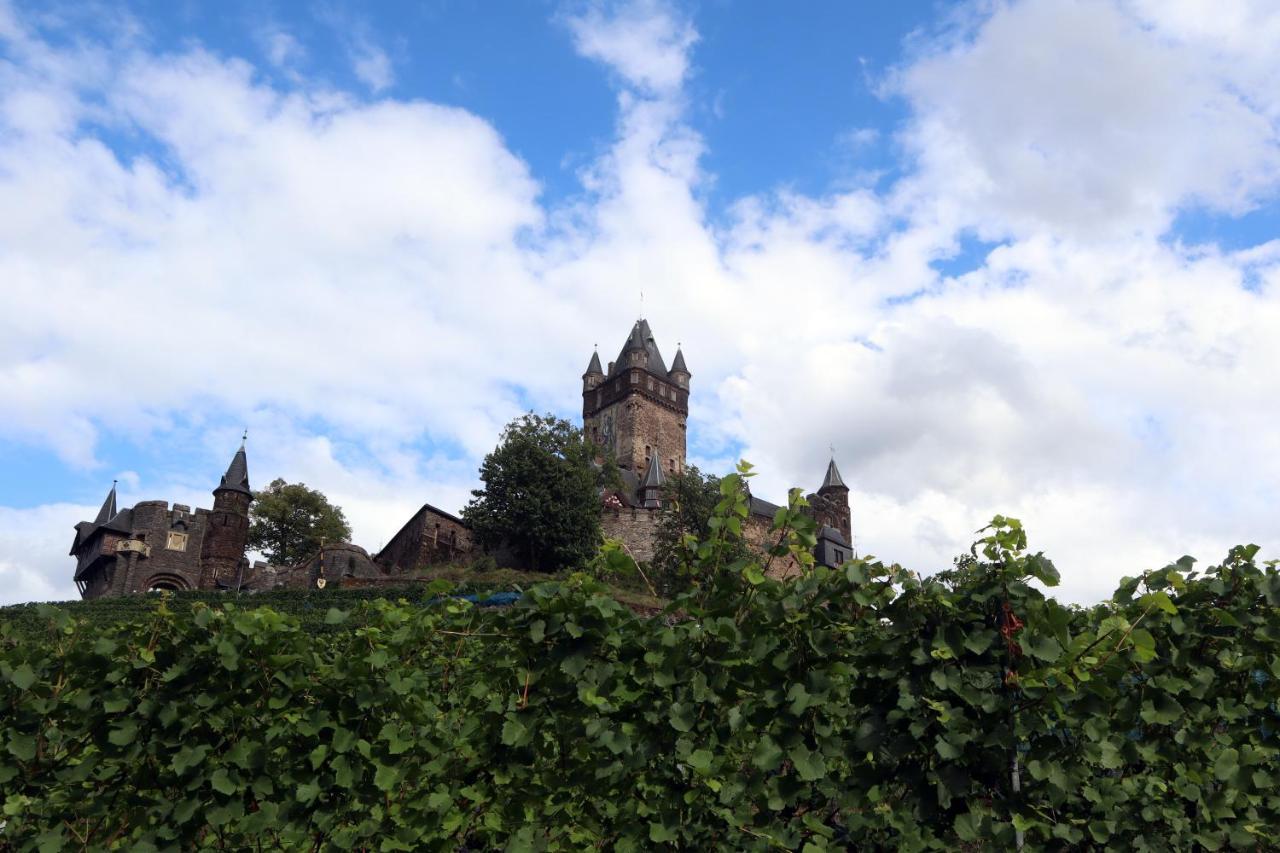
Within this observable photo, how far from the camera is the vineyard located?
15.1 feet

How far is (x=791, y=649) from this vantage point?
482 centimetres

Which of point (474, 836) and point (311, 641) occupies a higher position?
point (311, 641)

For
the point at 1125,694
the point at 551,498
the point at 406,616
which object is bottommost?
the point at 1125,694

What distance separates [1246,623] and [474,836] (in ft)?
14.7

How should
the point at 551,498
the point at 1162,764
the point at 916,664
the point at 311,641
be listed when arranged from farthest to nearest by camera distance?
the point at 551,498 < the point at 311,641 < the point at 1162,764 < the point at 916,664

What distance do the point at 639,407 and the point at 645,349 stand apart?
21.3 ft

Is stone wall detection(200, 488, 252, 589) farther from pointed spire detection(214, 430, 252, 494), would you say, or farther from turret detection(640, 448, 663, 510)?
turret detection(640, 448, 663, 510)

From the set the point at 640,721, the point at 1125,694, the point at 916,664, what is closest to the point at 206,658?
the point at 640,721

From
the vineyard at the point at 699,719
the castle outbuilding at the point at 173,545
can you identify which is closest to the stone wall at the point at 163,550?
the castle outbuilding at the point at 173,545

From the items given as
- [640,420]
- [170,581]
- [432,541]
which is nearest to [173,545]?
[170,581]

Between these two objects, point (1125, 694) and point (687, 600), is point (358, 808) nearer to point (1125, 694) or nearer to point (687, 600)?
point (687, 600)

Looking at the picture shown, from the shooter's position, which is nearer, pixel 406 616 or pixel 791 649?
pixel 791 649

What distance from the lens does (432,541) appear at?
5878 centimetres

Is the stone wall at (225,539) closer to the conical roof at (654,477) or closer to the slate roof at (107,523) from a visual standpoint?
the slate roof at (107,523)
